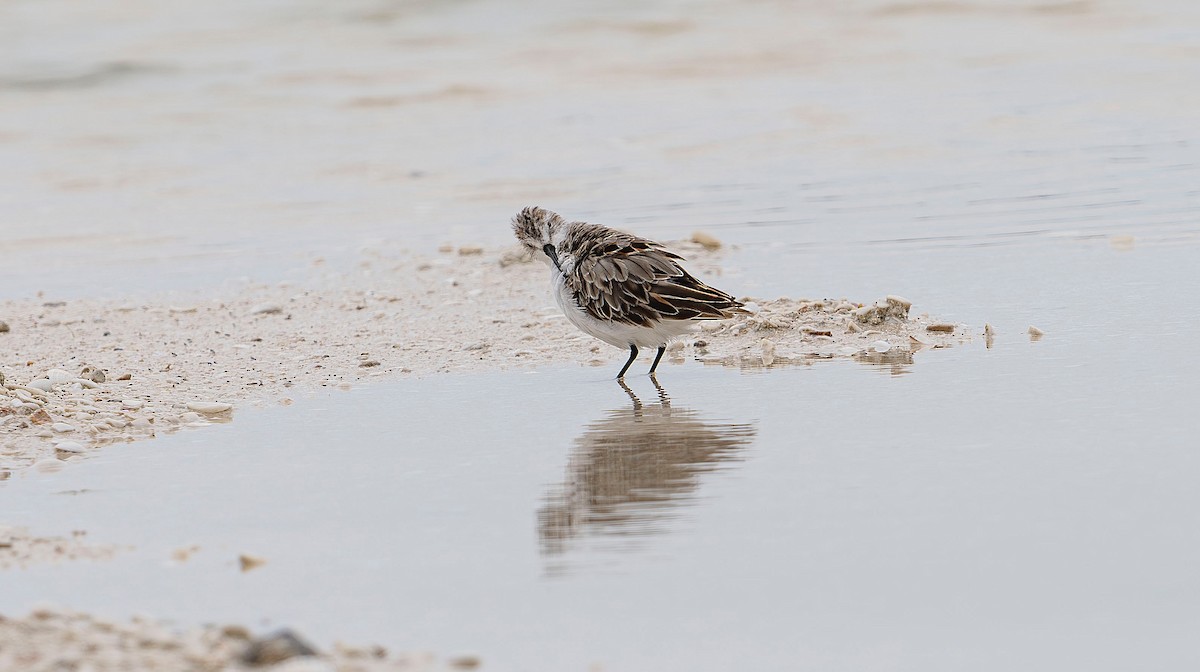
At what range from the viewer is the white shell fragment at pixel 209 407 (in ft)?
20.0

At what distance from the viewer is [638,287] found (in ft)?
22.0

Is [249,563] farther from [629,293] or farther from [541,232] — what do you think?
[541,232]

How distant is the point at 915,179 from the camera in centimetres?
1195

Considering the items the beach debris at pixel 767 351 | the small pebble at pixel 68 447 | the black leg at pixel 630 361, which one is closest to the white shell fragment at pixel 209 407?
the small pebble at pixel 68 447

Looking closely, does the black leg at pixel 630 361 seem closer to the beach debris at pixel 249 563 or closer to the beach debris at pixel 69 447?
the beach debris at pixel 69 447

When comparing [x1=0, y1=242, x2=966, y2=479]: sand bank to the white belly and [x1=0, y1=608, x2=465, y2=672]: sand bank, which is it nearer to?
the white belly

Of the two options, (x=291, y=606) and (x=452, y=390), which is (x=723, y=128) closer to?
(x=452, y=390)

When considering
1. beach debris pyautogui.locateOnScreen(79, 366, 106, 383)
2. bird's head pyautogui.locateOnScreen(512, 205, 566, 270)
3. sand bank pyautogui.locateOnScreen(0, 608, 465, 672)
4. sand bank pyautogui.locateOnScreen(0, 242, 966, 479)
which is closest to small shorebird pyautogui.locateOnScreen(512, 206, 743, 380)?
bird's head pyautogui.locateOnScreen(512, 205, 566, 270)

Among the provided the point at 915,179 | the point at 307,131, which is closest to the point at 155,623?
the point at 915,179

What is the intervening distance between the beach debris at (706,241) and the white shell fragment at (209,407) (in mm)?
4288

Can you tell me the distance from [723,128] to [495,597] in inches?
467

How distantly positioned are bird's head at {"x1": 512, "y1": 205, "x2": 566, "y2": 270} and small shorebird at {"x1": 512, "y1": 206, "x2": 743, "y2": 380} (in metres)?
0.17

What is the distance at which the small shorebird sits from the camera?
6.62 meters

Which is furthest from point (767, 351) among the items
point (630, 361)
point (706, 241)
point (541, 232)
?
point (706, 241)
